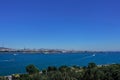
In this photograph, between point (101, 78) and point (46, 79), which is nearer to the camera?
point (46, 79)

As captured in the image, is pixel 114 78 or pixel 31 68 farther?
pixel 31 68

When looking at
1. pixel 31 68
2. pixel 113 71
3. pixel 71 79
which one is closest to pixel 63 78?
pixel 71 79

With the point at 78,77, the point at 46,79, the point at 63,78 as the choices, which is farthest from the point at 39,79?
the point at 78,77

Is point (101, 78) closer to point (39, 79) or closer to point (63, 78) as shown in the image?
point (63, 78)

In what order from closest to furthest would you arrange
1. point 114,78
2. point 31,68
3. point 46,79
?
point 46,79 → point 114,78 → point 31,68

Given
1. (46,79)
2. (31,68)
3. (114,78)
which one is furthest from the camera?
(31,68)

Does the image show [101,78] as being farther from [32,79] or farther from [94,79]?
[32,79]

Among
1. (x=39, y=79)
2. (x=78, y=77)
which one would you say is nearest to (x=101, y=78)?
(x=78, y=77)
